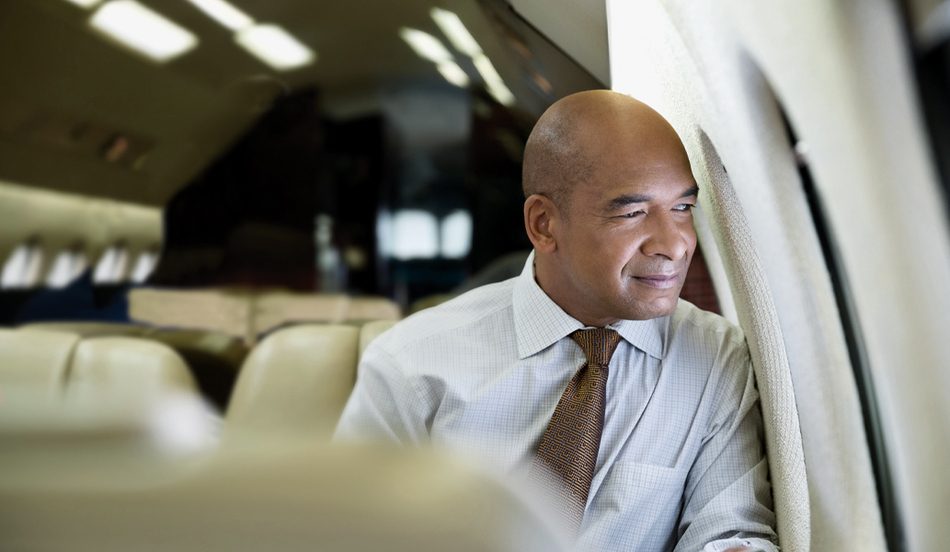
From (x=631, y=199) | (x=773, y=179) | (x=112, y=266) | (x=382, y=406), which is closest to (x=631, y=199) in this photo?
(x=631, y=199)

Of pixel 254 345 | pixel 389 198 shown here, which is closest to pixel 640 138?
pixel 389 198

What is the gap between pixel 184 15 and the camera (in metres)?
0.51

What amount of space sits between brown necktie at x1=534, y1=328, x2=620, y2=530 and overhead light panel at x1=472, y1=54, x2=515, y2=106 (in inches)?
8.2

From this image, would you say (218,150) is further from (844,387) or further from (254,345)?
(844,387)

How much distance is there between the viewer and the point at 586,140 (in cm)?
57

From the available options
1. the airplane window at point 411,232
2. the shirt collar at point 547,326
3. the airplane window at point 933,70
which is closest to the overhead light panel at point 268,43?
the airplane window at point 411,232

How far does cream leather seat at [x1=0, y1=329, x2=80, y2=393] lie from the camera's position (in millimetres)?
504

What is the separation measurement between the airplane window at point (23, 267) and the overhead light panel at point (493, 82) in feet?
0.91

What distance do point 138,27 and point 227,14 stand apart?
0.17 ft

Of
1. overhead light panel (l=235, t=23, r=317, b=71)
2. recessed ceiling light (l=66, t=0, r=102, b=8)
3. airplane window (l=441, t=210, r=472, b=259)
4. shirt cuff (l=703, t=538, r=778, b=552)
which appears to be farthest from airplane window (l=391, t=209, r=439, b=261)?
shirt cuff (l=703, t=538, r=778, b=552)

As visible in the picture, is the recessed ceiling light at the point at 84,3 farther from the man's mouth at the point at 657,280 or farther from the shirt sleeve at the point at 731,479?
the shirt sleeve at the point at 731,479

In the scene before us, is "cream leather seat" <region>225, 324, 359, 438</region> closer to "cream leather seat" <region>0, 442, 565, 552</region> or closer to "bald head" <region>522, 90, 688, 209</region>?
"cream leather seat" <region>0, 442, 565, 552</region>

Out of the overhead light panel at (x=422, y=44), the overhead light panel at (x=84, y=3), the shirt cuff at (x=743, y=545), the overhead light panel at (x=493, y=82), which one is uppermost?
the overhead light panel at (x=84, y=3)

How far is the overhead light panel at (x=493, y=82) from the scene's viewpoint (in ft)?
1.79
